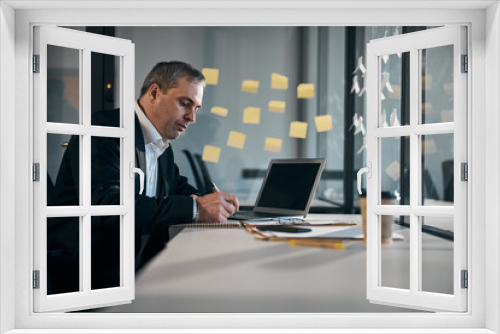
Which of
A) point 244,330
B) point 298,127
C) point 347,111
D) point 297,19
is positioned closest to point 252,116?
point 298,127

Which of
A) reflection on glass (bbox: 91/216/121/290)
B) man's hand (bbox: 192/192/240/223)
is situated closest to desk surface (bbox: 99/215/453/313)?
reflection on glass (bbox: 91/216/121/290)

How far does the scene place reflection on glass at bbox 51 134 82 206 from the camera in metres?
2.72

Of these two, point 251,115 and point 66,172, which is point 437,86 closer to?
point 251,115

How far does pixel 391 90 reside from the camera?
299 centimetres

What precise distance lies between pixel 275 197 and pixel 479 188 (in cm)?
156

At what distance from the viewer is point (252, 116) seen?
14.2ft

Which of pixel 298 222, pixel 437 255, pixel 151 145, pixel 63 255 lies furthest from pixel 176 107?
pixel 437 255

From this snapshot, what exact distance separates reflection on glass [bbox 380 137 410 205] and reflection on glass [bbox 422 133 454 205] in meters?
0.12

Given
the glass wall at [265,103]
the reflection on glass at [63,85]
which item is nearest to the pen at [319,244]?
the reflection on glass at [63,85]

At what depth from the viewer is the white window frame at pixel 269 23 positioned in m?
2.50

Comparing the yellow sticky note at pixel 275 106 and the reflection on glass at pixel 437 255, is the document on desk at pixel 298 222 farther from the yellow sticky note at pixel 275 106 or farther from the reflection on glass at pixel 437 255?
the yellow sticky note at pixel 275 106

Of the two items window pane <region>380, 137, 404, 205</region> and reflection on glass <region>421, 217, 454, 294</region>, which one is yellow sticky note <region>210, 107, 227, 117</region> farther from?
reflection on glass <region>421, 217, 454, 294</region>

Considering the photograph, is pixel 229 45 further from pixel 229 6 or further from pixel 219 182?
pixel 229 6

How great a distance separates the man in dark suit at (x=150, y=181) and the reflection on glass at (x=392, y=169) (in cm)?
110
